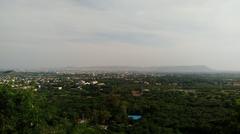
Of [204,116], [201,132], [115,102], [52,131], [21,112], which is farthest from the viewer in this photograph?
[115,102]

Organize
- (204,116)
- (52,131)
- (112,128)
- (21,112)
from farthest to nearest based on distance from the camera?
(204,116) < (112,128) < (21,112) < (52,131)

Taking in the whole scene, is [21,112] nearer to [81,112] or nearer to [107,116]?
[107,116]

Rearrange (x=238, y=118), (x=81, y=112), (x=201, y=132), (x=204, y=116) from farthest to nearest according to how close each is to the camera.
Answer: (x=81, y=112) < (x=204, y=116) < (x=201, y=132) < (x=238, y=118)

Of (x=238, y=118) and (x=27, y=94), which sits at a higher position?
(x=27, y=94)

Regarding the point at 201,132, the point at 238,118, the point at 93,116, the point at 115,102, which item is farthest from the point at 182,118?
the point at 238,118

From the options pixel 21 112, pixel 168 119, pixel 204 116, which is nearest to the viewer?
pixel 21 112

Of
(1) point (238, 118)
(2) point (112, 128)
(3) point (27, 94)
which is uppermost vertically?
(3) point (27, 94)

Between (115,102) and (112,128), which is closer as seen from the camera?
(112,128)

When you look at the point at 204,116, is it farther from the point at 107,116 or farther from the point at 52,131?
Result: the point at 52,131

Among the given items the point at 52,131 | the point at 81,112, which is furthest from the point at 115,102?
the point at 52,131
